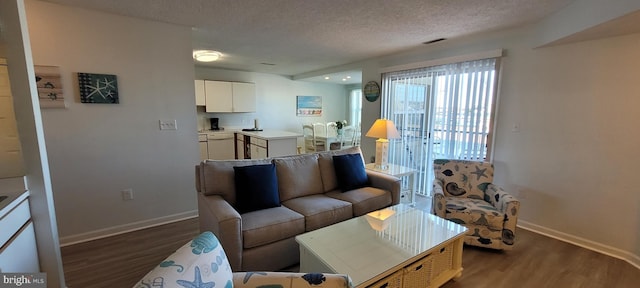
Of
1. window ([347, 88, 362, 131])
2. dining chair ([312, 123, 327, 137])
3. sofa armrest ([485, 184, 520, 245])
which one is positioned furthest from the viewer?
window ([347, 88, 362, 131])

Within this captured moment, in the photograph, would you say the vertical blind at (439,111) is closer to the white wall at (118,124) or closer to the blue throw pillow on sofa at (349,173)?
the blue throw pillow on sofa at (349,173)

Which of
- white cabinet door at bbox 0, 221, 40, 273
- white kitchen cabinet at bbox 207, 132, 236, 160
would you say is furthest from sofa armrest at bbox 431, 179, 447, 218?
white kitchen cabinet at bbox 207, 132, 236, 160

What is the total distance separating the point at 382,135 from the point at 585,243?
7.24ft

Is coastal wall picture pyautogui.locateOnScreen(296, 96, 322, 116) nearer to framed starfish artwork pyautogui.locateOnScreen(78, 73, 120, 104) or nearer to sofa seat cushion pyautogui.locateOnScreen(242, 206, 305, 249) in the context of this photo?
framed starfish artwork pyautogui.locateOnScreen(78, 73, 120, 104)

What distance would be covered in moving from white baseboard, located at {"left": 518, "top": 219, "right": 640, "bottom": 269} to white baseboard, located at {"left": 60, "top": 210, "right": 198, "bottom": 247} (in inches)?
153

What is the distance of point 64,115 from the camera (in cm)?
243

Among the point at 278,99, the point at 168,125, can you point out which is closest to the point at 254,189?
the point at 168,125

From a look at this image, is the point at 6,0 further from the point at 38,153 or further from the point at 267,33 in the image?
the point at 267,33

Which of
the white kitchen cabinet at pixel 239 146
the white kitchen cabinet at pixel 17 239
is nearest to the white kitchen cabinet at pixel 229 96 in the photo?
the white kitchen cabinet at pixel 239 146

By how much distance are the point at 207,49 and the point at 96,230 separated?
2772 mm

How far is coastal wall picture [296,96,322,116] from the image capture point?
7338 millimetres

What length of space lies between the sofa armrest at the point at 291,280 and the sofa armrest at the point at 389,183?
1.81 m

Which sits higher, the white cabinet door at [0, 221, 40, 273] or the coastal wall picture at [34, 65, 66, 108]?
the coastal wall picture at [34, 65, 66, 108]

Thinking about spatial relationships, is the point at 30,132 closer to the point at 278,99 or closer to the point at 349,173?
the point at 349,173
